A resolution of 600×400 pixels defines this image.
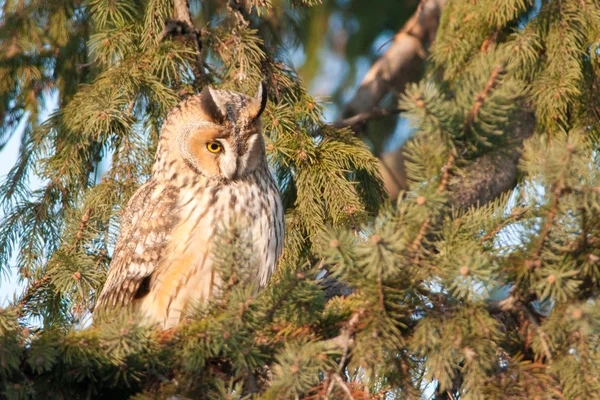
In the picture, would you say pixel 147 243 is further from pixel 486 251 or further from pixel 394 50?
pixel 394 50

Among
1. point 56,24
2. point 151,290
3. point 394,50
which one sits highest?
point 56,24

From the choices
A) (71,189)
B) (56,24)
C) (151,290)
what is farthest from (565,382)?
(56,24)

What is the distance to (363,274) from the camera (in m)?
1.65

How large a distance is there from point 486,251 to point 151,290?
1551 mm

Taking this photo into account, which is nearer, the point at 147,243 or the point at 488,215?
the point at 488,215

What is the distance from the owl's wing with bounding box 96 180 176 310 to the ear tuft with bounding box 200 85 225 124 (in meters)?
0.36

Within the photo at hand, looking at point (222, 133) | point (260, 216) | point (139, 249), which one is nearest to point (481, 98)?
point (260, 216)

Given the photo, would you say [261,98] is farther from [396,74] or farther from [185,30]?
[396,74]

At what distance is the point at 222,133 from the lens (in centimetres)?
299

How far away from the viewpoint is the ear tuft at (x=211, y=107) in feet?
9.61

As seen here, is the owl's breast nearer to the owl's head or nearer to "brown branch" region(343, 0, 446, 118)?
the owl's head

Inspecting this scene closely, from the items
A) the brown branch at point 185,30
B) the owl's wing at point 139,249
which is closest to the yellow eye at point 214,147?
the owl's wing at point 139,249

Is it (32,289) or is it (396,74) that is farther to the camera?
(396,74)

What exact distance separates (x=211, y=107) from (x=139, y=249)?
25.8 inches
